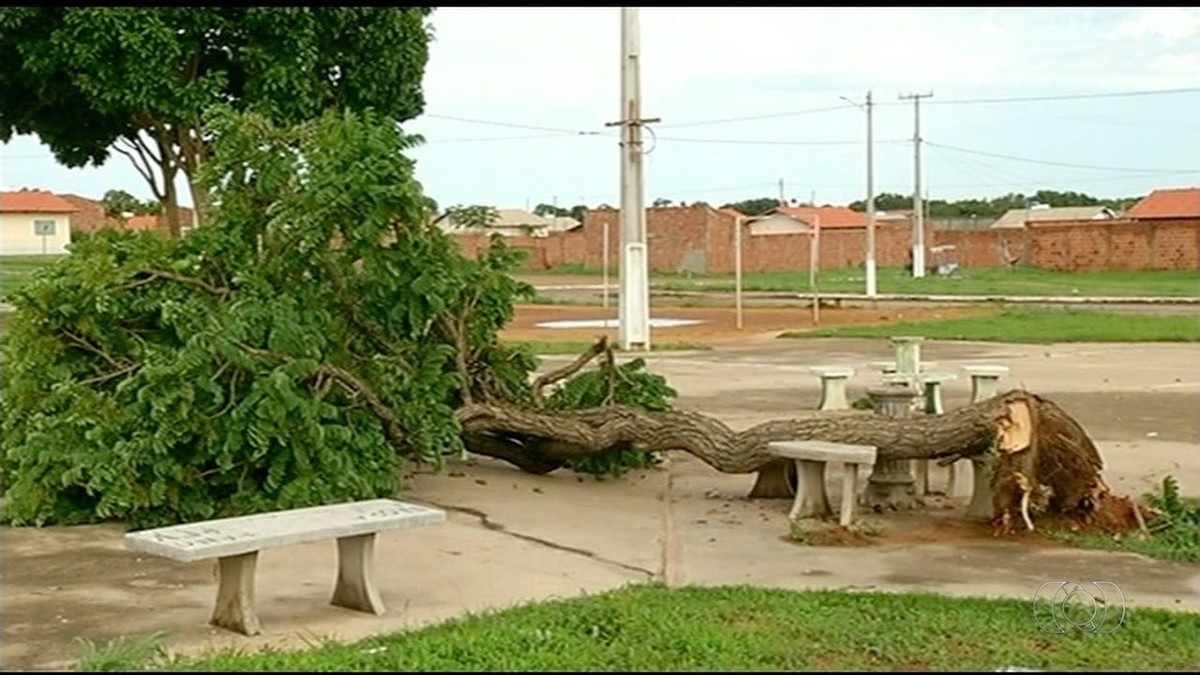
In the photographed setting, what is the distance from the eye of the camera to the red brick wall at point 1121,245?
197 ft

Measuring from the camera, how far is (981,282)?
54.9 metres

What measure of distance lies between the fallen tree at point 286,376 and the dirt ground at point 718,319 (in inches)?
588

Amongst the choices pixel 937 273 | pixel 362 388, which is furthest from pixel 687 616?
pixel 937 273

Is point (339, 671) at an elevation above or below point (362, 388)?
below

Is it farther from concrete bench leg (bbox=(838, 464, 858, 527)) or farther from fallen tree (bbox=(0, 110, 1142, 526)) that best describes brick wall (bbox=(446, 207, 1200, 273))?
concrete bench leg (bbox=(838, 464, 858, 527))

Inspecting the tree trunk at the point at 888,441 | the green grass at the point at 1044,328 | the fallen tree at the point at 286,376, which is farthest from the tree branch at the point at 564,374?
the green grass at the point at 1044,328

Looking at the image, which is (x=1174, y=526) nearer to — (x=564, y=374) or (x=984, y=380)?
(x=984, y=380)

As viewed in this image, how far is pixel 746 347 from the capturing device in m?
24.9

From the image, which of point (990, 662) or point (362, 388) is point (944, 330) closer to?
point (362, 388)

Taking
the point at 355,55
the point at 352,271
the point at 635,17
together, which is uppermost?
the point at 635,17

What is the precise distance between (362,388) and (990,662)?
15.4 feet

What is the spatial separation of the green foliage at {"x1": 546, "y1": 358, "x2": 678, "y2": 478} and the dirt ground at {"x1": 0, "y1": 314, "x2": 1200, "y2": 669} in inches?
5.6

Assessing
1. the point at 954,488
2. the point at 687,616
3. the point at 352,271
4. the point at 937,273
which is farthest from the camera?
the point at 937,273

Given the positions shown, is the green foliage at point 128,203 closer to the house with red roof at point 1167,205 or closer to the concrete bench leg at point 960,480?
the concrete bench leg at point 960,480
